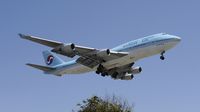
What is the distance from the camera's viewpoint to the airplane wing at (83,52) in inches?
2318

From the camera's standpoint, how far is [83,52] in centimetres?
6291

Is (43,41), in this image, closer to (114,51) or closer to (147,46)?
(114,51)

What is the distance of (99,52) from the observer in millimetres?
63562

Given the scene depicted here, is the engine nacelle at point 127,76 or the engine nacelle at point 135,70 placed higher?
the engine nacelle at point 135,70

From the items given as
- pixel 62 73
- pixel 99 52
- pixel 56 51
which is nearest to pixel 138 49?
pixel 99 52

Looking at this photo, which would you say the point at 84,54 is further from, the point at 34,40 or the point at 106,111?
the point at 106,111

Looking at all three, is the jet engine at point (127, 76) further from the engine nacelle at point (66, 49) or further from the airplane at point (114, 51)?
the engine nacelle at point (66, 49)

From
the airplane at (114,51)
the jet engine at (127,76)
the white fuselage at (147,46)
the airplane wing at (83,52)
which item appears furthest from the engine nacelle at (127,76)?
the white fuselage at (147,46)

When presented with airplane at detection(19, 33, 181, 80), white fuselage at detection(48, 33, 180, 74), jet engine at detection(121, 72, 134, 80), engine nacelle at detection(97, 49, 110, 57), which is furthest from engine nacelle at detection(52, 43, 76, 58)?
jet engine at detection(121, 72, 134, 80)

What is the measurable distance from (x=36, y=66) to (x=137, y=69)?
16866 millimetres

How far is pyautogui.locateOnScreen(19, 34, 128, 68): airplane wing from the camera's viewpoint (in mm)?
58875

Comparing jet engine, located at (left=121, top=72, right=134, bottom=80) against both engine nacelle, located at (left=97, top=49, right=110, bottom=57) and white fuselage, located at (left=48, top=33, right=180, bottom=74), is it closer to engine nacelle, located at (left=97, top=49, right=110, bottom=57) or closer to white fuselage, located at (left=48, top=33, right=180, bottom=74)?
white fuselage, located at (left=48, top=33, right=180, bottom=74)

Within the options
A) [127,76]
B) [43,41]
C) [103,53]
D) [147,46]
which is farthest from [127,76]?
[43,41]

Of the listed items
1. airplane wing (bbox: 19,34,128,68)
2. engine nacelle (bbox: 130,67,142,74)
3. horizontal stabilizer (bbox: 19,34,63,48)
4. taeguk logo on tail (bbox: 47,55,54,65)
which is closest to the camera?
horizontal stabilizer (bbox: 19,34,63,48)
